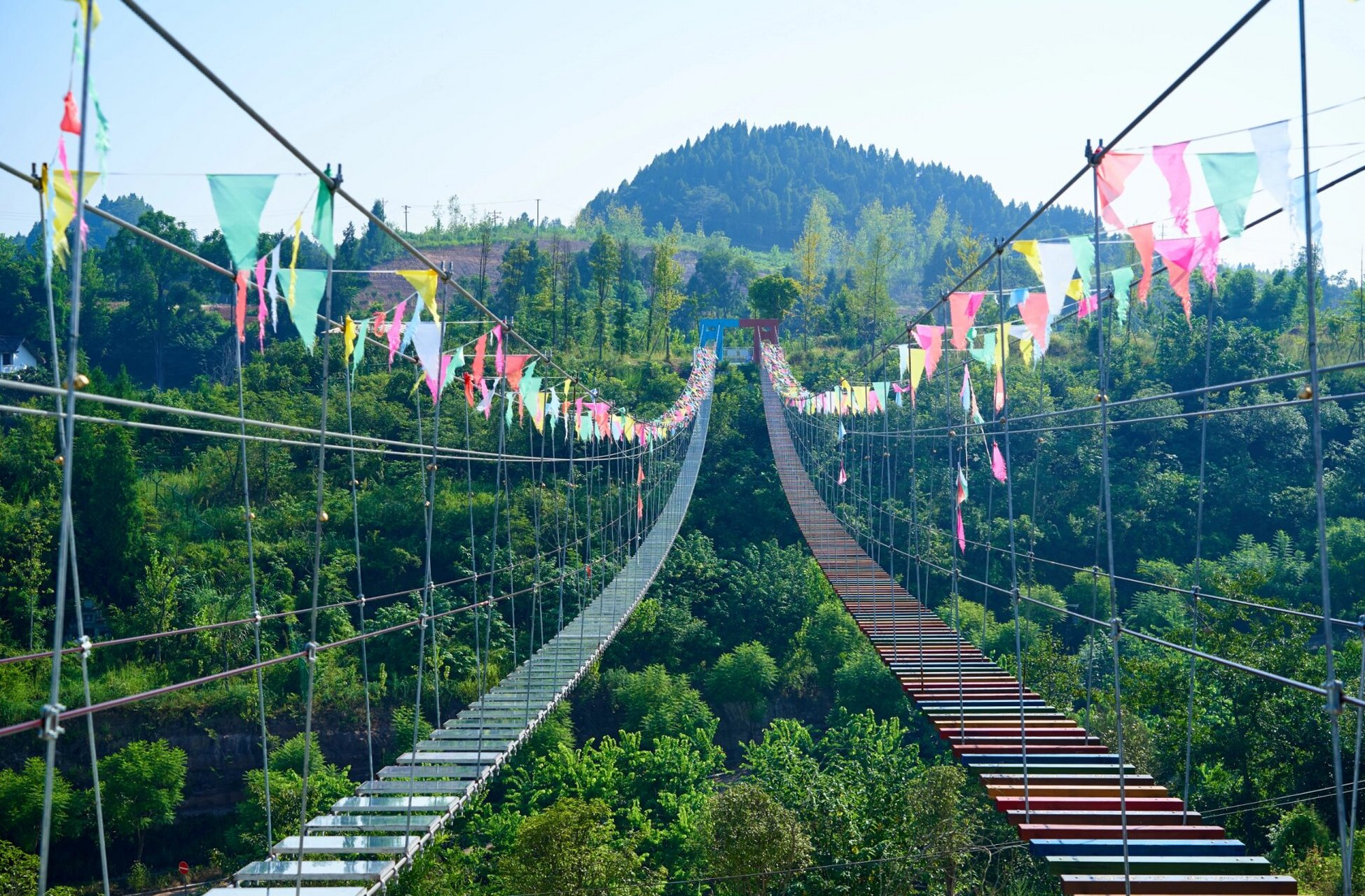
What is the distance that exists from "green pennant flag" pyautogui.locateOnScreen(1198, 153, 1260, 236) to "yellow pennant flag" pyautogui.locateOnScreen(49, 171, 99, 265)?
3.15m

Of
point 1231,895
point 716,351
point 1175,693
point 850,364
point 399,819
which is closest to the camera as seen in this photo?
point 1231,895

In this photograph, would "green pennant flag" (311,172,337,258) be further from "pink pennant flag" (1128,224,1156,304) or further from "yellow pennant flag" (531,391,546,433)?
"yellow pennant flag" (531,391,546,433)

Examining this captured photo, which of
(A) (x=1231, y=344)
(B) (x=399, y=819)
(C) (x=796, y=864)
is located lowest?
(C) (x=796, y=864)

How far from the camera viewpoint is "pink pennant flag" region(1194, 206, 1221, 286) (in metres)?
3.94

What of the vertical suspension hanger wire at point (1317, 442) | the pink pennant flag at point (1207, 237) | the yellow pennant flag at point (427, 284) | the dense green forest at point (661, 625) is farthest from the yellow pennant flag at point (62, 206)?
the dense green forest at point (661, 625)

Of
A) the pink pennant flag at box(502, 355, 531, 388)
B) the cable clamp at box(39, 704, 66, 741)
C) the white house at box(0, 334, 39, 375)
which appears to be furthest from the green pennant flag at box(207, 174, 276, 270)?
the white house at box(0, 334, 39, 375)

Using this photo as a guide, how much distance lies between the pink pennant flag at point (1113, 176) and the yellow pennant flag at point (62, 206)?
3115 millimetres

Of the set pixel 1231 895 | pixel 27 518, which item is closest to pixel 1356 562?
pixel 1231 895

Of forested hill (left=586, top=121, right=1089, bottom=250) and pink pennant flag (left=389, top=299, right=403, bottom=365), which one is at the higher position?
forested hill (left=586, top=121, right=1089, bottom=250)

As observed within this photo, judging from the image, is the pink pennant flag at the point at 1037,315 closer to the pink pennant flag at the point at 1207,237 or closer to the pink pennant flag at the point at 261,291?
the pink pennant flag at the point at 1207,237

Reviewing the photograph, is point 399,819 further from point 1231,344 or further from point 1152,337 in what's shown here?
point 1152,337

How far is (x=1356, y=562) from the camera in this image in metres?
18.5

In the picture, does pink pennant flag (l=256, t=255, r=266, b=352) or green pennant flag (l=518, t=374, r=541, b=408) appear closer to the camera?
pink pennant flag (l=256, t=255, r=266, b=352)

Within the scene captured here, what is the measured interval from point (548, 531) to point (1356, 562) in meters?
13.1
